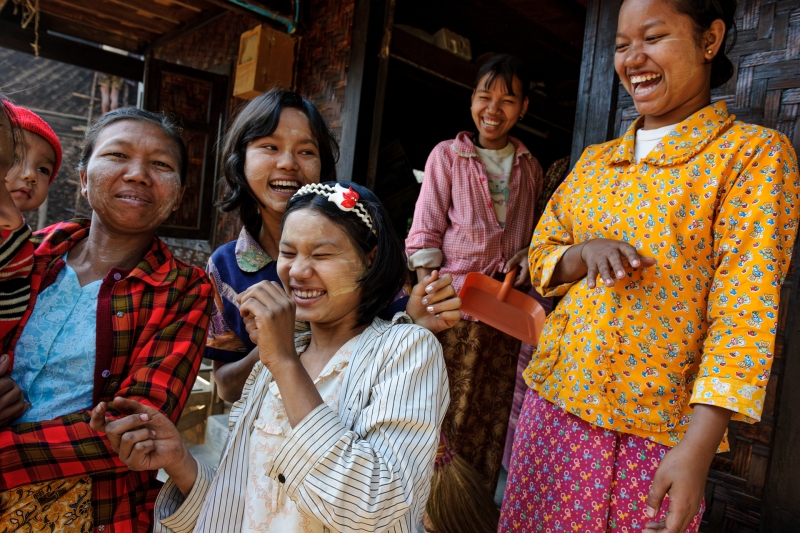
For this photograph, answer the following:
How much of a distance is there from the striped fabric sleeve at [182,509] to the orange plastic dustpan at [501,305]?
1.09 meters

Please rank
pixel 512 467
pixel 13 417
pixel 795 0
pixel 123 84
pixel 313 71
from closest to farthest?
pixel 13 417
pixel 512 467
pixel 795 0
pixel 313 71
pixel 123 84

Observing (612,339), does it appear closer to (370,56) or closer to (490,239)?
(490,239)

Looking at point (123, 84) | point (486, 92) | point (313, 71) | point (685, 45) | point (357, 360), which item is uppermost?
point (123, 84)

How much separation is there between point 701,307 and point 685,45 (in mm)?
661

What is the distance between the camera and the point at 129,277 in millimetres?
1475

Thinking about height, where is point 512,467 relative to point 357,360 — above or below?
below

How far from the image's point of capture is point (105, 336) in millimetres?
1406

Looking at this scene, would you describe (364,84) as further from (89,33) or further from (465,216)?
(89,33)

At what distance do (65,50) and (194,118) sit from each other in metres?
1.39

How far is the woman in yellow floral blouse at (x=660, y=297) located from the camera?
117 cm

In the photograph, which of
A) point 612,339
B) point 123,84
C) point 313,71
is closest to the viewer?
point 612,339

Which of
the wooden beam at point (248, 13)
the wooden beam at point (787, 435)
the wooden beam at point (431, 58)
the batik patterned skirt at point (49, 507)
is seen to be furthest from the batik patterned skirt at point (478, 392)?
the wooden beam at point (248, 13)

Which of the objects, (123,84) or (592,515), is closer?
(592,515)

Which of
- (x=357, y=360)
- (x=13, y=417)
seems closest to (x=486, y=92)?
(x=357, y=360)
